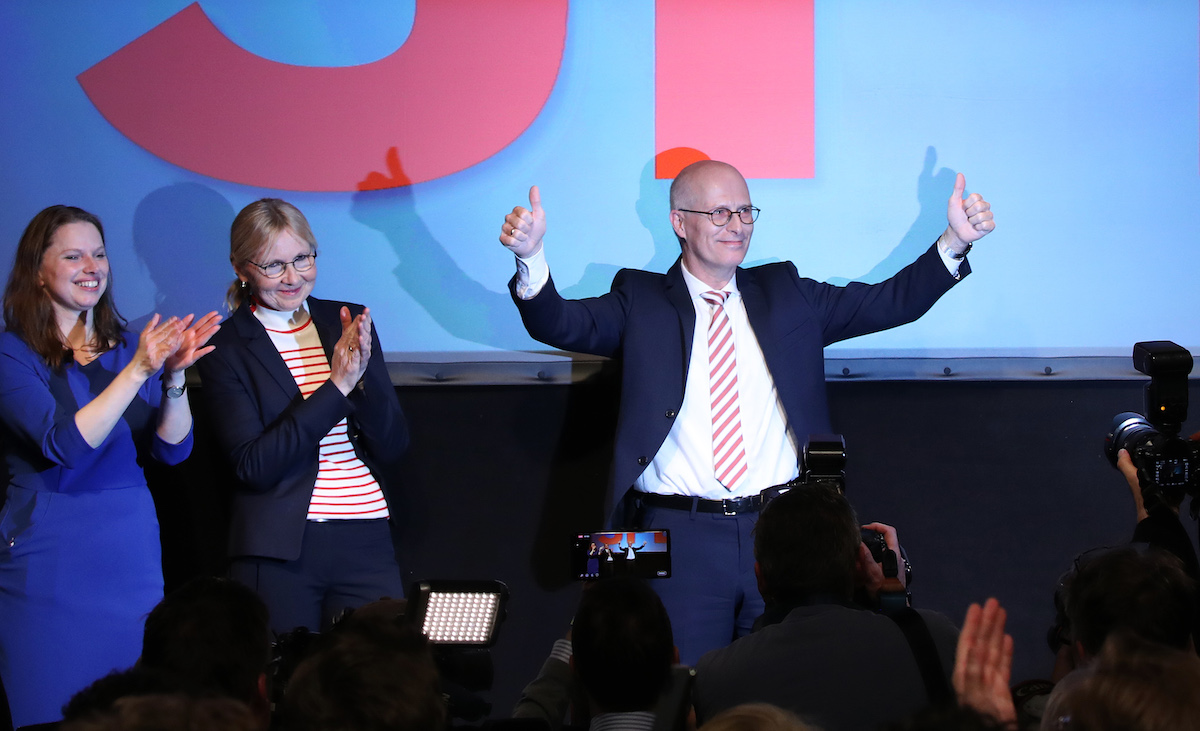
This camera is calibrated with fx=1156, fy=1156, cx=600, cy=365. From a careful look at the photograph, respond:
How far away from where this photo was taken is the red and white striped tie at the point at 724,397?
2787 mm

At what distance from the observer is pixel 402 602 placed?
1928 mm

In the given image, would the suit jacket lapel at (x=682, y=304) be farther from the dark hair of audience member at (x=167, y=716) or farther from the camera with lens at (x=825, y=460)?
the dark hair of audience member at (x=167, y=716)

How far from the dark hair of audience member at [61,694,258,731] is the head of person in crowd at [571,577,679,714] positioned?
0.64 m

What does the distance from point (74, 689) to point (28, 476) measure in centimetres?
50

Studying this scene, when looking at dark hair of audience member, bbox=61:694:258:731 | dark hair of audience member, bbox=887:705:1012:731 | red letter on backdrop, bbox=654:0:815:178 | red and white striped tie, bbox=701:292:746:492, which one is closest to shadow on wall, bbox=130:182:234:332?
red letter on backdrop, bbox=654:0:815:178

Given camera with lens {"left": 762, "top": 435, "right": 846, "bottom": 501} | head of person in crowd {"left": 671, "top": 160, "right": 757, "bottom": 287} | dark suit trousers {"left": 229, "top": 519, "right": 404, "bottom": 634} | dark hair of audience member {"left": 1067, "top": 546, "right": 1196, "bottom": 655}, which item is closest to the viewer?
dark hair of audience member {"left": 1067, "top": 546, "right": 1196, "bottom": 655}

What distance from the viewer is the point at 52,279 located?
8.75 feet

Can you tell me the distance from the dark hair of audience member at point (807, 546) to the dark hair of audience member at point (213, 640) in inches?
33.0

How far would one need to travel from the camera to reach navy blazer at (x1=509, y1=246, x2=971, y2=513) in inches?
111

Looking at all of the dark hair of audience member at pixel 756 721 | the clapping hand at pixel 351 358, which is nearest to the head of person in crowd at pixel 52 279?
the clapping hand at pixel 351 358

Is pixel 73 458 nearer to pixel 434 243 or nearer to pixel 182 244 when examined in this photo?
pixel 182 244

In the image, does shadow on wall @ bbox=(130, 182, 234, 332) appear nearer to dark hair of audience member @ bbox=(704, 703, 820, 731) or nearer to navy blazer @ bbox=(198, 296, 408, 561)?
navy blazer @ bbox=(198, 296, 408, 561)

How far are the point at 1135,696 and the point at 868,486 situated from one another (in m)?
2.30

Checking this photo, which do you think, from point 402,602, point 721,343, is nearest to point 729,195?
point 721,343
